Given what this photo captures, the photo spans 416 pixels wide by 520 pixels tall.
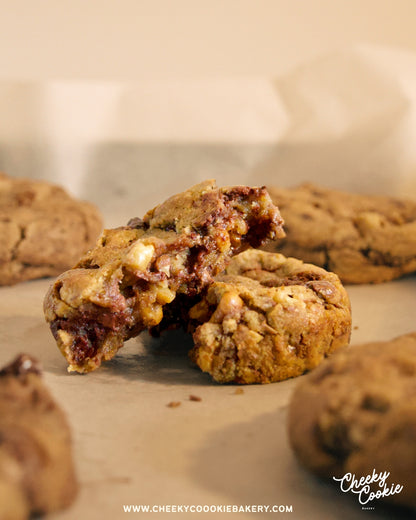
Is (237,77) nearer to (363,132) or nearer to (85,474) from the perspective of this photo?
(363,132)

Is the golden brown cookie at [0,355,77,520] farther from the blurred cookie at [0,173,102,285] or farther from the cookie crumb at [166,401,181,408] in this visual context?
the blurred cookie at [0,173,102,285]

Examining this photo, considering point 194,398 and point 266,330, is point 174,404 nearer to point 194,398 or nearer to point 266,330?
point 194,398

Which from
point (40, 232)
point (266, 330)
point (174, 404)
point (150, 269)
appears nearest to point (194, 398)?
point (174, 404)

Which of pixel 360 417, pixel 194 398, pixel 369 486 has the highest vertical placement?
pixel 360 417

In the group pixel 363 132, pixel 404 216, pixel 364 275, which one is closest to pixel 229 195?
pixel 364 275

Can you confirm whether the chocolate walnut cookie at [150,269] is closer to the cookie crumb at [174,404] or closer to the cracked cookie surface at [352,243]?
the cookie crumb at [174,404]

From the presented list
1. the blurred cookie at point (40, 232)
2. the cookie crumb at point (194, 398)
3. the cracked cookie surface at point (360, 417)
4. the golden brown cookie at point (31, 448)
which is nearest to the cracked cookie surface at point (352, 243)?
the blurred cookie at point (40, 232)
